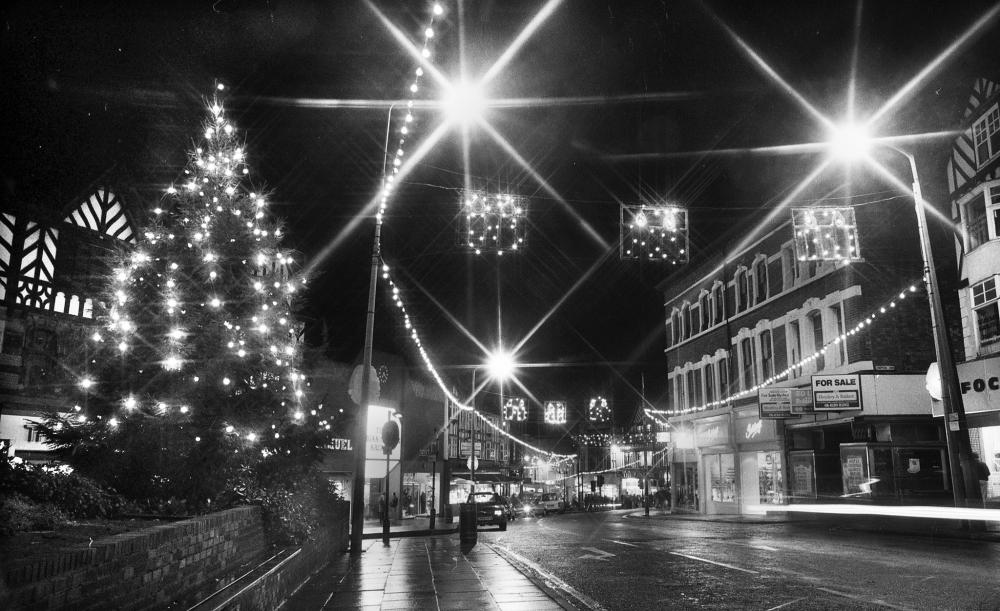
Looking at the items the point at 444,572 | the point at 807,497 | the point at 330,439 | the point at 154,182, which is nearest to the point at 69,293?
the point at 154,182

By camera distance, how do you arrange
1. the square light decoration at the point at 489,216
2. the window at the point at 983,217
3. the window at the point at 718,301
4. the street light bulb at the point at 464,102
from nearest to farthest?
the street light bulb at the point at 464,102
the square light decoration at the point at 489,216
the window at the point at 983,217
the window at the point at 718,301

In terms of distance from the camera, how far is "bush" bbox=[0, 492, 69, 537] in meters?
5.43

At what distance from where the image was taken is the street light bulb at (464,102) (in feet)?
46.6

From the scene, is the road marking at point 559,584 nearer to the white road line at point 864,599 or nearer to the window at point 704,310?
the white road line at point 864,599

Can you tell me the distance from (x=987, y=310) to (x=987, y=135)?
5.34 meters

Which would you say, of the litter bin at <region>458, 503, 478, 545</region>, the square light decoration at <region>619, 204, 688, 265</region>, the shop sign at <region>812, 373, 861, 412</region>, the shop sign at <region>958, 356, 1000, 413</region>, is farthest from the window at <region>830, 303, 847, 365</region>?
the litter bin at <region>458, 503, 478, 545</region>

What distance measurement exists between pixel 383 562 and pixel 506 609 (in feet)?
23.2

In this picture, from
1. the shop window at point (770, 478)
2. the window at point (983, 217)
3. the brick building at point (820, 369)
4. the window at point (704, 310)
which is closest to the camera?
the window at point (983, 217)

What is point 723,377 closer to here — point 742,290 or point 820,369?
point 742,290

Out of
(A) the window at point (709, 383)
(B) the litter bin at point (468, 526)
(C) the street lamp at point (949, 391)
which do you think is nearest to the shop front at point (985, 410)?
(C) the street lamp at point (949, 391)

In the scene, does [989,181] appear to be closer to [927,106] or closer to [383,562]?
[927,106]

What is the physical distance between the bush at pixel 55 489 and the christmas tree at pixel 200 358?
10.3 ft

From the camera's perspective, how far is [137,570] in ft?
17.2

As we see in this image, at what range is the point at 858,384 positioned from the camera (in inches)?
979
